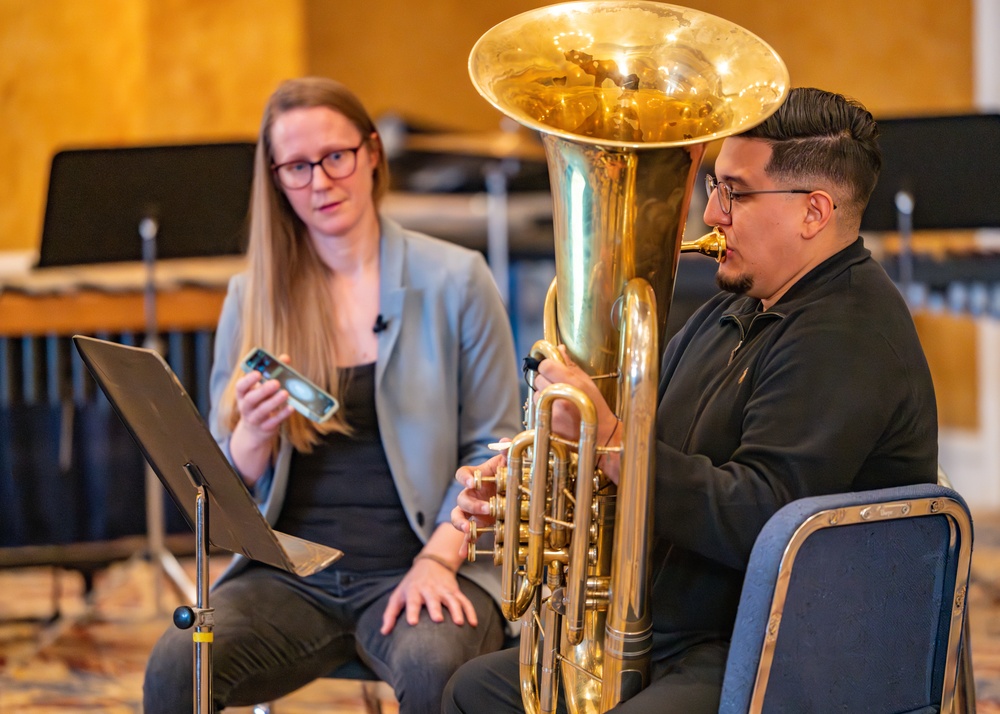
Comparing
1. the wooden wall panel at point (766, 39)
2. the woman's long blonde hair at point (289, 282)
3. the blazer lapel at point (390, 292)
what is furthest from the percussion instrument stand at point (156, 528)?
the wooden wall panel at point (766, 39)

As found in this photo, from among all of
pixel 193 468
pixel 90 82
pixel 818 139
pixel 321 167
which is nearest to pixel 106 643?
pixel 321 167

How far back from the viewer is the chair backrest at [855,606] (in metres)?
1.27

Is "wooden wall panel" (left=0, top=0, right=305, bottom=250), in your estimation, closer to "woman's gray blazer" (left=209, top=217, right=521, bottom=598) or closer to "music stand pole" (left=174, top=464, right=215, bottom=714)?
"woman's gray blazer" (left=209, top=217, right=521, bottom=598)

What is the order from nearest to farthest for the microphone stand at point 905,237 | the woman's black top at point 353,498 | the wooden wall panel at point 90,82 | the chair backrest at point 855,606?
the chair backrest at point 855,606 → the woman's black top at point 353,498 → the microphone stand at point 905,237 → the wooden wall panel at point 90,82

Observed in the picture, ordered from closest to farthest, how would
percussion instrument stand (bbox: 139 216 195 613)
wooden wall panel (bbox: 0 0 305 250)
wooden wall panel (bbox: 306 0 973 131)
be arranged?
1. percussion instrument stand (bbox: 139 216 195 613)
2. wooden wall panel (bbox: 0 0 305 250)
3. wooden wall panel (bbox: 306 0 973 131)

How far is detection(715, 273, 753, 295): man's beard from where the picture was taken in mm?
1532

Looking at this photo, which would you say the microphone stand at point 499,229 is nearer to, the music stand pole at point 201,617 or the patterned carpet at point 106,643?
the patterned carpet at point 106,643

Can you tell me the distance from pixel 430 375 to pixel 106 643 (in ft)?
5.46

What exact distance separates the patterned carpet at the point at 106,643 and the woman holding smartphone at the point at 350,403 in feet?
2.65

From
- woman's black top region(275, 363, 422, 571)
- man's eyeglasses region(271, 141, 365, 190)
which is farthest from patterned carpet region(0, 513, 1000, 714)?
man's eyeglasses region(271, 141, 365, 190)

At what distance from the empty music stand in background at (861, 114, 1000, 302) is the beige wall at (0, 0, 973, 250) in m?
2.53

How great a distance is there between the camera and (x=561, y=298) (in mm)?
1477

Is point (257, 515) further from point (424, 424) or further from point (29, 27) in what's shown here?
point (29, 27)

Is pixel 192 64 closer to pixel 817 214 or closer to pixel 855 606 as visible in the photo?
pixel 817 214
